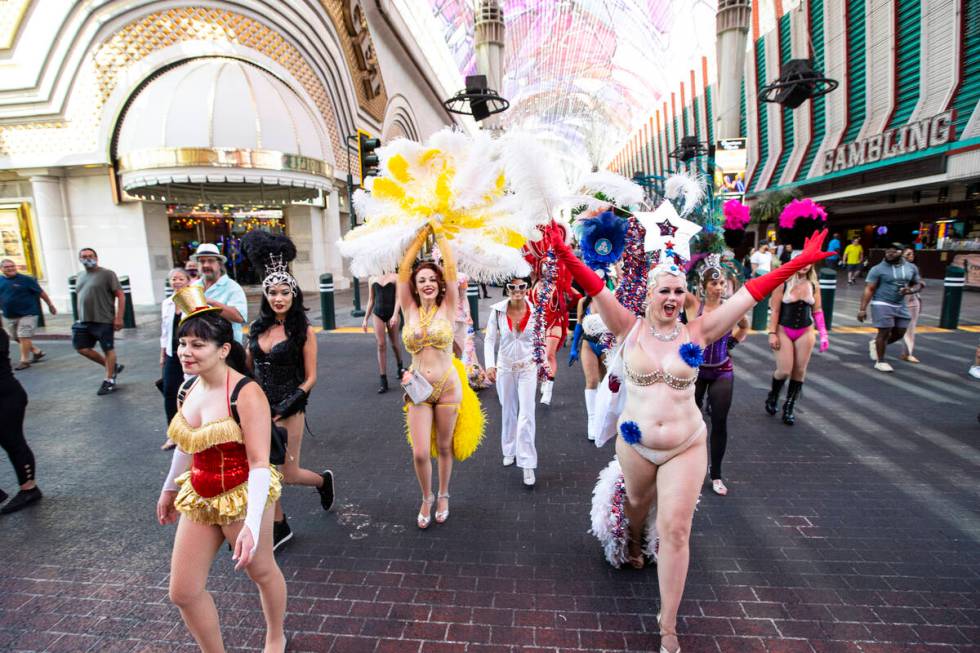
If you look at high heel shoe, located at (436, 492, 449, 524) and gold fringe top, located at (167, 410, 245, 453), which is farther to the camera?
high heel shoe, located at (436, 492, 449, 524)

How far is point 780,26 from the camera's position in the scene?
68.8 ft

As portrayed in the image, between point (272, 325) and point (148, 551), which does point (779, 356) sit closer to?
point (272, 325)

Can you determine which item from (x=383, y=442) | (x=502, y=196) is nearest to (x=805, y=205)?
(x=502, y=196)

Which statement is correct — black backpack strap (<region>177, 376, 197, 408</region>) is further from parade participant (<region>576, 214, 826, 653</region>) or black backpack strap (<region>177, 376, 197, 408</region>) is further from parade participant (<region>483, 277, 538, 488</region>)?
parade participant (<region>483, 277, 538, 488</region>)

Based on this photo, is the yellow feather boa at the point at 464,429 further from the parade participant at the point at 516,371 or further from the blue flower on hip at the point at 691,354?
the blue flower on hip at the point at 691,354

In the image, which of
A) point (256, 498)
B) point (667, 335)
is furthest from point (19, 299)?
point (667, 335)

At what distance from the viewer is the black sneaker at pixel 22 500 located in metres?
3.74

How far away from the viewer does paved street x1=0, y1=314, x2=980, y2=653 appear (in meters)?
2.48

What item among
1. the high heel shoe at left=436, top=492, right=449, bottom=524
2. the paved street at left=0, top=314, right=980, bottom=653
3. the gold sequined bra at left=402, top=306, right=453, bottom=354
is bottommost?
the paved street at left=0, top=314, right=980, bottom=653

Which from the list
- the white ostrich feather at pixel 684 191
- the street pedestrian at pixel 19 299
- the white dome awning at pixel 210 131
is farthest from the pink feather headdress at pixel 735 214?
the white dome awning at pixel 210 131

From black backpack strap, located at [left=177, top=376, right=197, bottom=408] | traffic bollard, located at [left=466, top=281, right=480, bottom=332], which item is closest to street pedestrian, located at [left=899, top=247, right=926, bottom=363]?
traffic bollard, located at [left=466, top=281, right=480, bottom=332]

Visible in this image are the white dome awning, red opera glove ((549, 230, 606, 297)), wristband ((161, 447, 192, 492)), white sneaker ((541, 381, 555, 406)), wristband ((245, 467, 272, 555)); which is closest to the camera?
wristband ((245, 467, 272, 555))

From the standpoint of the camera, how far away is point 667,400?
2.46 metres

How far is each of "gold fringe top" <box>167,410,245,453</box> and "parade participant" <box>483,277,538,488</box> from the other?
2.35 m
